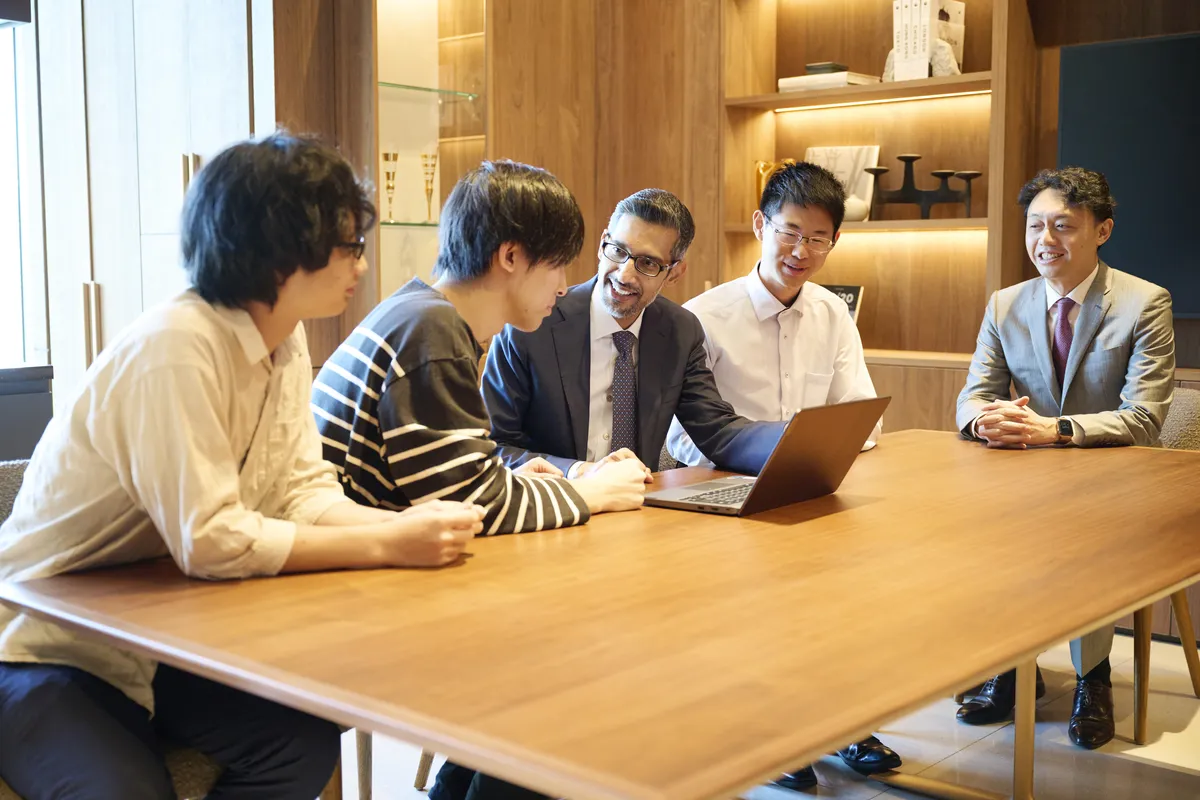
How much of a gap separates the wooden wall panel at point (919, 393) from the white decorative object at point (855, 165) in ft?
2.17

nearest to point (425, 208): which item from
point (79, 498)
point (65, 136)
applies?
point (65, 136)

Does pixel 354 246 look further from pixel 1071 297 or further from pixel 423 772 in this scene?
pixel 1071 297

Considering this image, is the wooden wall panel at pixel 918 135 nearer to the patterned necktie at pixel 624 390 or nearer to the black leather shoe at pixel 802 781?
the patterned necktie at pixel 624 390

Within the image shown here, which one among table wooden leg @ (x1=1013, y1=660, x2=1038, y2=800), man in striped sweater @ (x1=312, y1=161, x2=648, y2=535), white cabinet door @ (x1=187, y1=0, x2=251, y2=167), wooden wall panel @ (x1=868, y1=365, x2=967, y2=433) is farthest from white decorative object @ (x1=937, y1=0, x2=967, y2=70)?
man in striped sweater @ (x1=312, y1=161, x2=648, y2=535)

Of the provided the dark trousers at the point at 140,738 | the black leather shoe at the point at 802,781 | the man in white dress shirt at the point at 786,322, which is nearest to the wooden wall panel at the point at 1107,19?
the man in white dress shirt at the point at 786,322

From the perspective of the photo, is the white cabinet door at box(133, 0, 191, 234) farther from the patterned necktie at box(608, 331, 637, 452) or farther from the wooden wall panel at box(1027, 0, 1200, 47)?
the wooden wall panel at box(1027, 0, 1200, 47)

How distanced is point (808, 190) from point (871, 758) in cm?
129

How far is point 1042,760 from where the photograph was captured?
2.87 metres

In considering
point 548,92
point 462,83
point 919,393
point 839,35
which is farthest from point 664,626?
point 839,35

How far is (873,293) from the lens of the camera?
474cm

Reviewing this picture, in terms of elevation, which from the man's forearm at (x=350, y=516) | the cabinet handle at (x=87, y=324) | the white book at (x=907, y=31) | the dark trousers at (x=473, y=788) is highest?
the white book at (x=907, y=31)

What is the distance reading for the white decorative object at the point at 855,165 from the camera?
454cm

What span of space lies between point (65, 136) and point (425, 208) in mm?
1273

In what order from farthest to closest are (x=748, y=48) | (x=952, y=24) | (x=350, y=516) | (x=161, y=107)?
(x=748, y=48)
(x=952, y=24)
(x=161, y=107)
(x=350, y=516)
